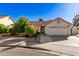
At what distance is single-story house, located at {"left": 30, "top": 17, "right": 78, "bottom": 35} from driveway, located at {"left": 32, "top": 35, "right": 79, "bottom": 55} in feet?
0.33

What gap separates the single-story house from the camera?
8.39m

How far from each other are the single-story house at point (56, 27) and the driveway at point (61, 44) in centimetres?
10

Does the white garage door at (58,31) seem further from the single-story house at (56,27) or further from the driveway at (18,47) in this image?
the driveway at (18,47)

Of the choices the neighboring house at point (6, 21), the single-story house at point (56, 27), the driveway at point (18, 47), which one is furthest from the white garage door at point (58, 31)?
the neighboring house at point (6, 21)

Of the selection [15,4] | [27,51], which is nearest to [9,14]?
[15,4]

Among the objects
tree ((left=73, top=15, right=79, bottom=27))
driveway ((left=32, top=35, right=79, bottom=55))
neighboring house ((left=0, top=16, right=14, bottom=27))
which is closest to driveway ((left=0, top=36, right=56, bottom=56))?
driveway ((left=32, top=35, right=79, bottom=55))

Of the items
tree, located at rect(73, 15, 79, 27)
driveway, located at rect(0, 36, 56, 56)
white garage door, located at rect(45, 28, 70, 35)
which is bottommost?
driveway, located at rect(0, 36, 56, 56)

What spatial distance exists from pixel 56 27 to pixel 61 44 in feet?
1.22

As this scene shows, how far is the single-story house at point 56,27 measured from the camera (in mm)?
8391

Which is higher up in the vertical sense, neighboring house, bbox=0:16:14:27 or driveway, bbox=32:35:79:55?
neighboring house, bbox=0:16:14:27

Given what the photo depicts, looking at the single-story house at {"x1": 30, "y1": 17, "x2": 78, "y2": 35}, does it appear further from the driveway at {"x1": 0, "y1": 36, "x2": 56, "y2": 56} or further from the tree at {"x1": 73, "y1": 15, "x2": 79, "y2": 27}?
the driveway at {"x1": 0, "y1": 36, "x2": 56, "y2": 56}

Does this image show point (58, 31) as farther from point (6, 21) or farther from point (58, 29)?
point (6, 21)

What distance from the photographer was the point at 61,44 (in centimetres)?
841

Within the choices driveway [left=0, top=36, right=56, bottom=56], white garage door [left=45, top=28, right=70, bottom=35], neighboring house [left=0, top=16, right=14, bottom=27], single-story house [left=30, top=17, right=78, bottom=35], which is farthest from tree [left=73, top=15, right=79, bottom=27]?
neighboring house [left=0, top=16, right=14, bottom=27]
